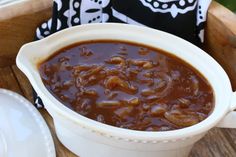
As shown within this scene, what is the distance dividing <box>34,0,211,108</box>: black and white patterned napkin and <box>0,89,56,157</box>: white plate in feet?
0.36

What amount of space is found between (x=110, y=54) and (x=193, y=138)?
6.7 inches

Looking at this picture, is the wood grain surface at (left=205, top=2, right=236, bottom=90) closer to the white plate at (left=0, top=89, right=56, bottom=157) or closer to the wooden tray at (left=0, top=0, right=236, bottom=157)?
the wooden tray at (left=0, top=0, right=236, bottom=157)

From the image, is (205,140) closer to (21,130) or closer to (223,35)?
(223,35)

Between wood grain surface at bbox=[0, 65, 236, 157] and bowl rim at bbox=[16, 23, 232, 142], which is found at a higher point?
bowl rim at bbox=[16, 23, 232, 142]

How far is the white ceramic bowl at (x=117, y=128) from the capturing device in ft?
1.74

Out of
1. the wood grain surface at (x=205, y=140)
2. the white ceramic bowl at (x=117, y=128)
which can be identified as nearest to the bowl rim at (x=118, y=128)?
the white ceramic bowl at (x=117, y=128)

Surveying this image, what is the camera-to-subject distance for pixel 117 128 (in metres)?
0.52

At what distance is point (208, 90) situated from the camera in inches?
23.8

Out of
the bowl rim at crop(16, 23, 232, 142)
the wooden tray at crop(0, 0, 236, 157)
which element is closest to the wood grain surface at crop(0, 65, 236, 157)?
the wooden tray at crop(0, 0, 236, 157)

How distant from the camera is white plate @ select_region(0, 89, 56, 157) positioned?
24.2 inches

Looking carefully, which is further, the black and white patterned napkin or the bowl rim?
the black and white patterned napkin

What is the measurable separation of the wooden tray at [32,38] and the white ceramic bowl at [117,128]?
7 centimetres

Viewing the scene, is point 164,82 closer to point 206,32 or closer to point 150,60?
point 150,60

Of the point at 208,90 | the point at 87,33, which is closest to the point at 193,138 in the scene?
the point at 208,90
